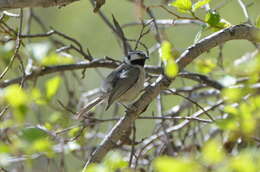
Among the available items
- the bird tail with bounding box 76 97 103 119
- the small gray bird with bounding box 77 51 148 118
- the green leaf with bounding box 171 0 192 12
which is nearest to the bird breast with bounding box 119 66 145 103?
the small gray bird with bounding box 77 51 148 118

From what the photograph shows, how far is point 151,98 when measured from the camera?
3.39 metres

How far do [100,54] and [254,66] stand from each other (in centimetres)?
681

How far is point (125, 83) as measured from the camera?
5.08 m

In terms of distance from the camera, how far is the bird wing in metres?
4.98

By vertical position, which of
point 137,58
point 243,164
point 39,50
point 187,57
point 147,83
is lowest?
point 147,83

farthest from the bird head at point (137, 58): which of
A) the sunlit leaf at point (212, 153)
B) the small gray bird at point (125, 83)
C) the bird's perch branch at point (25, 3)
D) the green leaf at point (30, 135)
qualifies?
the sunlit leaf at point (212, 153)

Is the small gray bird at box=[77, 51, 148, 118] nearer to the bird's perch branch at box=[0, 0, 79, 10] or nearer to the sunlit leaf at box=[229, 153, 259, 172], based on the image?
the bird's perch branch at box=[0, 0, 79, 10]

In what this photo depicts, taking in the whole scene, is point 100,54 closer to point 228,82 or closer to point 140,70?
point 140,70

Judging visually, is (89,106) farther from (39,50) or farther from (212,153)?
(212,153)

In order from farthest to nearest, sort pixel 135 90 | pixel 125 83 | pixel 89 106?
pixel 125 83 → pixel 135 90 → pixel 89 106

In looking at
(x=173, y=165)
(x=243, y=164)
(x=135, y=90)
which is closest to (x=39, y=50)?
(x=173, y=165)

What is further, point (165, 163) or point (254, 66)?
point (254, 66)

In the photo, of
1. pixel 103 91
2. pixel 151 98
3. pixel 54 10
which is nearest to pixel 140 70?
pixel 103 91

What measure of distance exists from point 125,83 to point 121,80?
7cm
